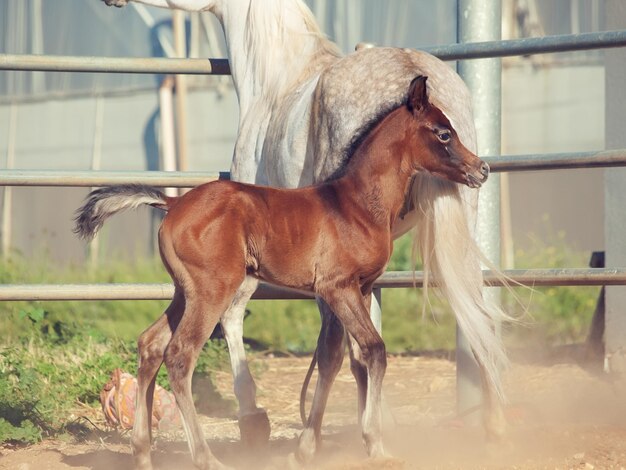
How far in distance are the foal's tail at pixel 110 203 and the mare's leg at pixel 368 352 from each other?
0.70 m

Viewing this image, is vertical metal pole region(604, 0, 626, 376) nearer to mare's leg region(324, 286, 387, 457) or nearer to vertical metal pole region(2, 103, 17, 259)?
mare's leg region(324, 286, 387, 457)

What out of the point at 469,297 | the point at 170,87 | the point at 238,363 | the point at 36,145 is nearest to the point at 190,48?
the point at 170,87

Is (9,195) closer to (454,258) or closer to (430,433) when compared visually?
(430,433)

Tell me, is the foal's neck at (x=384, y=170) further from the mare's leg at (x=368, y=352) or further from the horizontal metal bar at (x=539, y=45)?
the horizontal metal bar at (x=539, y=45)

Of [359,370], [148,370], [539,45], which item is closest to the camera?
[148,370]

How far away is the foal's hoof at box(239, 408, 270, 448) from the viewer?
13.8ft

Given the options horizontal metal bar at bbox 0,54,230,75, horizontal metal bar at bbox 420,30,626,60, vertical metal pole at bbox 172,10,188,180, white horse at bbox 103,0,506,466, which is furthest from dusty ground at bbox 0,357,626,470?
vertical metal pole at bbox 172,10,188,180

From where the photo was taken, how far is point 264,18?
4.70 meters

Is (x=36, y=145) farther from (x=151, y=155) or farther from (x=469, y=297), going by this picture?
(x=469, y=297)

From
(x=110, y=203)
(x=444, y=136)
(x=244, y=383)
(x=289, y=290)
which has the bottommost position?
(x=244, y=383)

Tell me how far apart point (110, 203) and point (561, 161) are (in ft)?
6.10

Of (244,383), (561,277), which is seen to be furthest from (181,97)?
(561,277)

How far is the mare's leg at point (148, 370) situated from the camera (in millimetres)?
3533

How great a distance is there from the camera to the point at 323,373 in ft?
13.0
